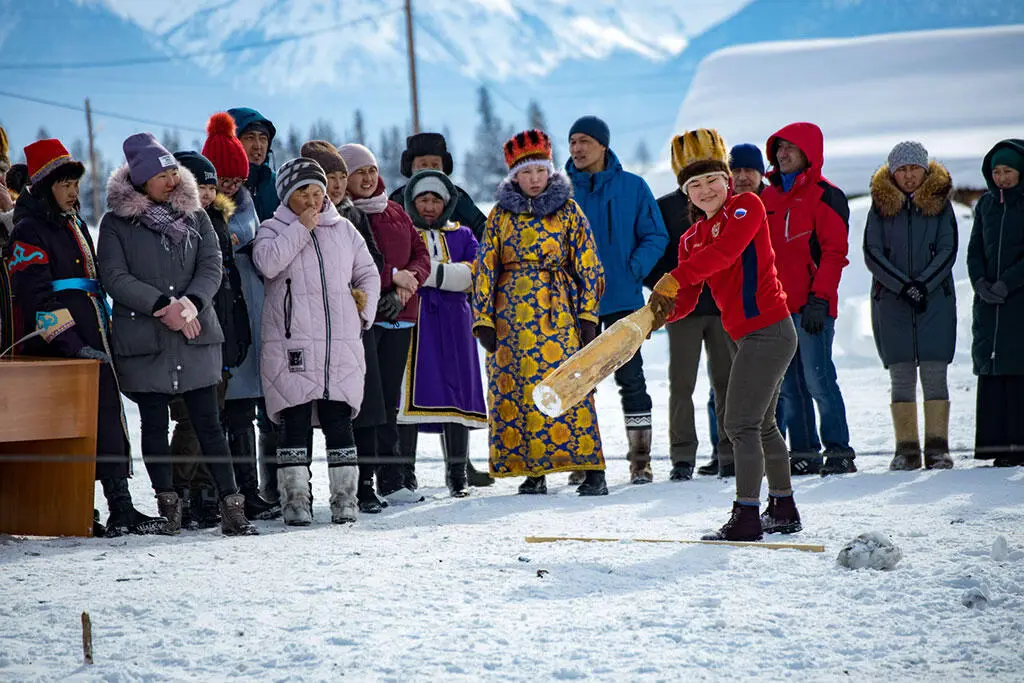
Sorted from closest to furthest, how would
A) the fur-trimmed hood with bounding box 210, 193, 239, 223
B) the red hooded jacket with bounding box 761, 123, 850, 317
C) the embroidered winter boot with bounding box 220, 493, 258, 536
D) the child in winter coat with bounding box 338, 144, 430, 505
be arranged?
1. the embroidered winter boot with bounding box 220, 493, 258, 536
2. the fur-trimmed hood with bounding box 210, 193, 239, 223
3. the child in winter coat with bounding box 338, 144, 430, 505
4. the red hooded jacket with bounding box 761, 123, 850, 317

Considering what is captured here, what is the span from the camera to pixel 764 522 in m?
5.07

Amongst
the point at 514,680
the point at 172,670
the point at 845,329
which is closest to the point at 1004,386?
the point at 514,680

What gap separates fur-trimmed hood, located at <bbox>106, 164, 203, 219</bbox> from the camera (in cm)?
542

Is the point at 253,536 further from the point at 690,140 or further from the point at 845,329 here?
the point at 845,329

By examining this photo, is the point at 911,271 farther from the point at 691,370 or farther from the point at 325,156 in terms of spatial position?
the point at 325,156

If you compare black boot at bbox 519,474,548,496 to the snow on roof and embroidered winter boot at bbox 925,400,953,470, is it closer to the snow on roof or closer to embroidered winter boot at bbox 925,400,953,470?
embroidered winter boot at bbox 925,400,953,470

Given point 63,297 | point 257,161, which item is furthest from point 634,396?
point 63,297

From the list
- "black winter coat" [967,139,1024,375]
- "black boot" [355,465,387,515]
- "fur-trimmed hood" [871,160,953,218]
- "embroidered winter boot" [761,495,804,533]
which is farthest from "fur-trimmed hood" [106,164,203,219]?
"black winter coat" [967,139,1024,375]

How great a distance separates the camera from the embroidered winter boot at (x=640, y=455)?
6.92 meters

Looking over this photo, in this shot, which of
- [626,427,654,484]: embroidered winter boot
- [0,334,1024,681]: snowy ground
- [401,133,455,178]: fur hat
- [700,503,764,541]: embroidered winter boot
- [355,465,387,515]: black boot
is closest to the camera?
[0,334,1024,681]: snowy ground

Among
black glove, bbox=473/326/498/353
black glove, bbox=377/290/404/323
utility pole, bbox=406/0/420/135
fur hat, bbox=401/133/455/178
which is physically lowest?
black glove, bbox=473/326/498/353

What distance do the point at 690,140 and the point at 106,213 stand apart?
258 centimetres

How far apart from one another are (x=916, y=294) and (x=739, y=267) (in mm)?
2555

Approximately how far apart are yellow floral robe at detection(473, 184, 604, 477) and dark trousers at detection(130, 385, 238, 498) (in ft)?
5.12
